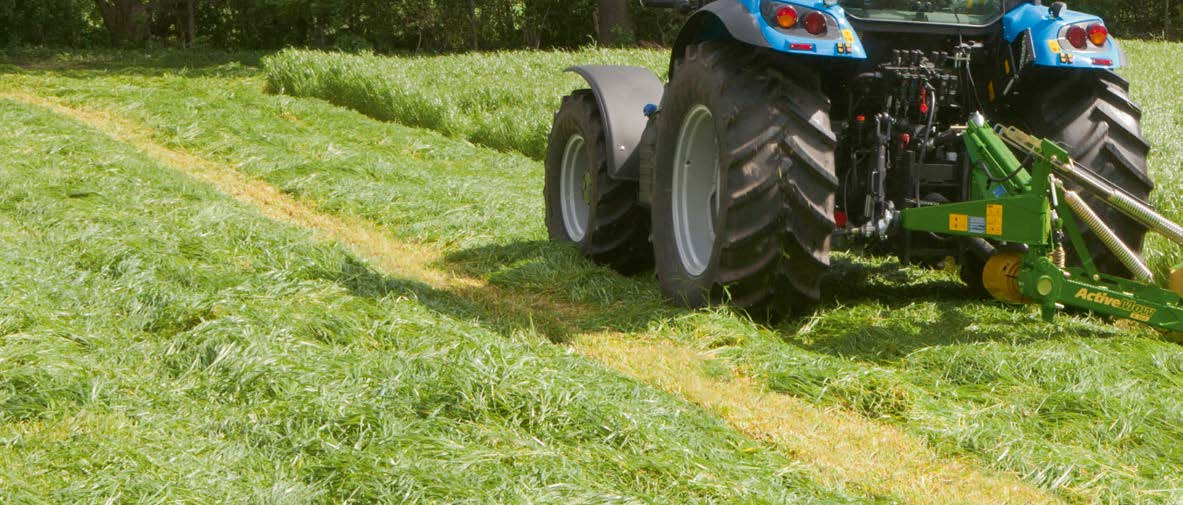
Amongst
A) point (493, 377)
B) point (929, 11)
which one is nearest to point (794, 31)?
point (929, 11)

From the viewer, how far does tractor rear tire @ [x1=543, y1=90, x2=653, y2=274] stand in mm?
7016

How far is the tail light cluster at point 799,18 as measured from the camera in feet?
17.1

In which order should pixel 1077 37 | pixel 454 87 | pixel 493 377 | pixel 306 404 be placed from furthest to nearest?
pixel 454 87 < pixel 1077 37 < pixel 493 377 < pixel 306 404

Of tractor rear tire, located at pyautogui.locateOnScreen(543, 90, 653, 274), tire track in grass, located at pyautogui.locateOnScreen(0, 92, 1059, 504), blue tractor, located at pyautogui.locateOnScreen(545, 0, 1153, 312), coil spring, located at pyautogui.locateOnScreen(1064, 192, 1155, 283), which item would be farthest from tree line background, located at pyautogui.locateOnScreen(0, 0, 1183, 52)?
coil spring, located at pyautogui.locateOnScreen(1064, 192, 1155, 283)

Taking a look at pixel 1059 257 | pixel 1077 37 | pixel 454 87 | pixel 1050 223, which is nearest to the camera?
pixel 1050 223

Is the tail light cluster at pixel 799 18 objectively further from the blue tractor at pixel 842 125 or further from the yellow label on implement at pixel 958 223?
the yellow label on implement at pixel 958 223

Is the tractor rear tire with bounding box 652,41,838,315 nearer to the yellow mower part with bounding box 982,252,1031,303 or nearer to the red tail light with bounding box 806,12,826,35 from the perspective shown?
the red tail light with bounding box 806,12,826,35

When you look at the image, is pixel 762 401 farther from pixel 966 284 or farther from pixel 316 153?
pixel 316 153

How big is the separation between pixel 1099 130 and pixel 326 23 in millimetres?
27201

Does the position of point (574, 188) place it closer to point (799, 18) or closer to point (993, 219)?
point (799, 18)

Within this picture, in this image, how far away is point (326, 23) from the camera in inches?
1214

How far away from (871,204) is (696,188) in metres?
0.97

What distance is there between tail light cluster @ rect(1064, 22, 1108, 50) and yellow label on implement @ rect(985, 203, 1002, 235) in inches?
40.8

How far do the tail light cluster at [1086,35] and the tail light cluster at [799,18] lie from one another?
1170mm
